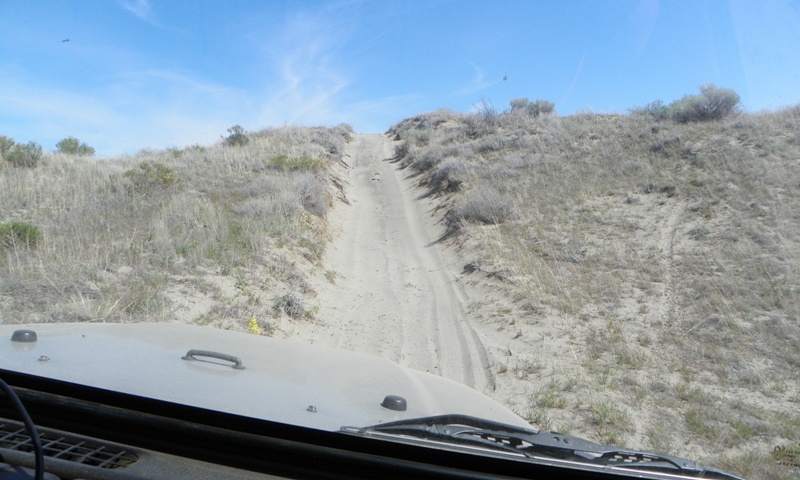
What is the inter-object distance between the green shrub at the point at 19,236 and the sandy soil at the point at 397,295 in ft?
13.4

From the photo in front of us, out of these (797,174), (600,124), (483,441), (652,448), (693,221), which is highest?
(600,124)

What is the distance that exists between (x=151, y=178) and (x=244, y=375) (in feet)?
41.7

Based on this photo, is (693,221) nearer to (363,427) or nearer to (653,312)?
(653,312)

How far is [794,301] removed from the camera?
28.5ft

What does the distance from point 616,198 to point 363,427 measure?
14.1m

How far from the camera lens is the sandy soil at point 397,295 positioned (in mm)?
8516

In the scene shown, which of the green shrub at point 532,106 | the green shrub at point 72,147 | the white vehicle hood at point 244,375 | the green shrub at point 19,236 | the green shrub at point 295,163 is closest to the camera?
the white vehicle hood at point 244,375

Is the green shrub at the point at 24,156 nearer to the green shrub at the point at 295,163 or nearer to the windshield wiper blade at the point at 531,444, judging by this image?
the green shrub at the point at 295,163

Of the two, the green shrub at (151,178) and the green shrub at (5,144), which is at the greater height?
the green shrub at (5,144)

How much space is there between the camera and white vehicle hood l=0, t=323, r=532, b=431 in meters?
2.84


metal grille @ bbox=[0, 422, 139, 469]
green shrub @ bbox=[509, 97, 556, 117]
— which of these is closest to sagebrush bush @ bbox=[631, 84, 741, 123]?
green shrub @ bbox=[509, 97, 556, 117]

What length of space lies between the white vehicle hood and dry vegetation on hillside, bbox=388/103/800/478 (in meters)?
2.87

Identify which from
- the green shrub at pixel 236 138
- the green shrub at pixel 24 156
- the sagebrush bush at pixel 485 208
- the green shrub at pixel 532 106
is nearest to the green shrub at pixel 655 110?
the green shrub at pixel 532 106

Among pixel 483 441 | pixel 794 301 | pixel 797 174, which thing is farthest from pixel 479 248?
pixel 483 441
